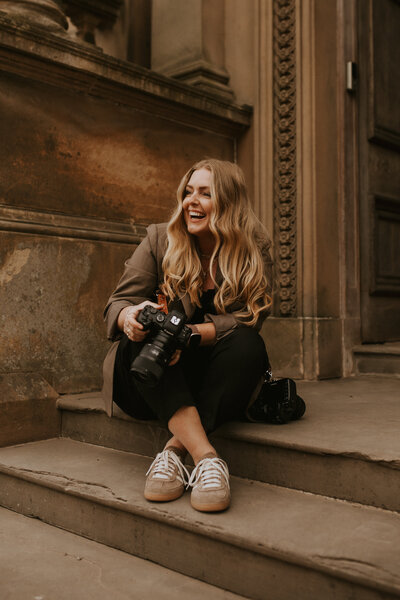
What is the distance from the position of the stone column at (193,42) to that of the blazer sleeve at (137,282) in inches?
69.5

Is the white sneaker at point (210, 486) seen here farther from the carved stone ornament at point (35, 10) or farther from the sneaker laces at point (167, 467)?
the carved stone ornament at point (35, 10)

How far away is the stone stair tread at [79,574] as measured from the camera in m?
1.63

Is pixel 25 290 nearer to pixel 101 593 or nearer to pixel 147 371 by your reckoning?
pixel 147 371

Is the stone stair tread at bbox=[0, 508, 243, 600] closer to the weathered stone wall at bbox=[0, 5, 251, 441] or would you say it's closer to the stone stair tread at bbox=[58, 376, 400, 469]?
the stone stair tread at bbox=[58, 376, 400, 469]

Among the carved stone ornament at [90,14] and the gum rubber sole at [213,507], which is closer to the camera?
the gum rubber sole at [213,507]

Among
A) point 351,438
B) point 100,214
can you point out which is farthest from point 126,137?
point 351,438

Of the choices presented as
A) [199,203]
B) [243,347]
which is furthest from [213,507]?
[199,203]

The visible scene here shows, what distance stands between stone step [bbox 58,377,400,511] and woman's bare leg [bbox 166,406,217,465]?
0.24 m

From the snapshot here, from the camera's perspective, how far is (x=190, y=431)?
1969 mm

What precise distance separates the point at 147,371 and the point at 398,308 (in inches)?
104

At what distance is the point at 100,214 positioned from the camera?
10.6 feet

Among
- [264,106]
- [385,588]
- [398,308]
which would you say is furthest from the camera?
[398,308]

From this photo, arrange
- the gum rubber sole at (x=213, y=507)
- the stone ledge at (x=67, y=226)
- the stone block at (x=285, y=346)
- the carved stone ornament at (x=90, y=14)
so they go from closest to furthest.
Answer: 1. the gum rubber sole at (x=213, y=507)
2. the stone ledge at (x=67, y=226)
3. the stone block at (x=285, y=346)
4. the carved stone ornament at (x=90, y=14)

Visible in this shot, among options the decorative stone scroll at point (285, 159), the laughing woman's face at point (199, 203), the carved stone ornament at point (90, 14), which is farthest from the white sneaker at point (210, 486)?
the carved stone ornament at point (90, 14)
